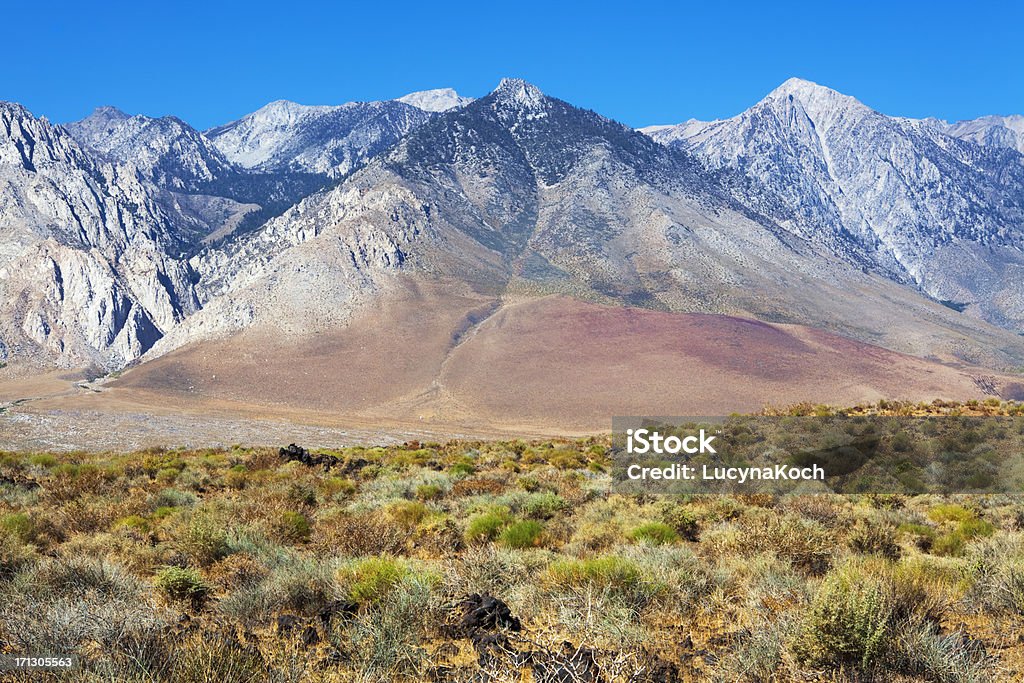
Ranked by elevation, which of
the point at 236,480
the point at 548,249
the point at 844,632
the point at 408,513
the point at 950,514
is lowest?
the point at 236,480

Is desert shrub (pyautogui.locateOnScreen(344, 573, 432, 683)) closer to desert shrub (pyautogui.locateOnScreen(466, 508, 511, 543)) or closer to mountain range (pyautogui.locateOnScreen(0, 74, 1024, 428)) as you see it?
desert shrub (pyautogui.locateOnScreen(466, 508, 511, 543))

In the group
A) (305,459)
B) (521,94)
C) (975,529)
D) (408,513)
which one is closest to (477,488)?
(408,513)

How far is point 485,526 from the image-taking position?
29.8 ft

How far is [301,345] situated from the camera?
10000cm

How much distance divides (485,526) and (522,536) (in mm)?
808

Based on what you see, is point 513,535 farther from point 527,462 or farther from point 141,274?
point 141,274

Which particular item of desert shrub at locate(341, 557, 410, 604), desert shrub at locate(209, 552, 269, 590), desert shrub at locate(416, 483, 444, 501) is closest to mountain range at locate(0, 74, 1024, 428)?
desert shrub at locate(416, 483, 444, 501)

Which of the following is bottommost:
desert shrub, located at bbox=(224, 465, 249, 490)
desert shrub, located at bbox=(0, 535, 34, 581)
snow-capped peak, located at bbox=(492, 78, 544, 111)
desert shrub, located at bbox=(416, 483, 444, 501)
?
desert shrub, located at bbox=(224, 465, 249, 490)

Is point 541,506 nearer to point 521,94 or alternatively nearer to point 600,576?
point 600,576

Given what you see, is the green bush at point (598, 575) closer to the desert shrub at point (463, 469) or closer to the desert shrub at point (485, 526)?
the desert shrub at point (485, 526)

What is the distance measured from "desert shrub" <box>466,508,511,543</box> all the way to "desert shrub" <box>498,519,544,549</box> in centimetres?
27

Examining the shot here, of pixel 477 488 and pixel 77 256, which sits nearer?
pixel 477 488

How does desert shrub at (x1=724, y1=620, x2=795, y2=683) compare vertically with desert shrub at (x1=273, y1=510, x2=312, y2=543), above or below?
above

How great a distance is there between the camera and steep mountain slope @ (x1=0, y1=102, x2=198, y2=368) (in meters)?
124
